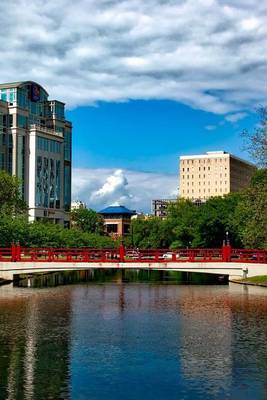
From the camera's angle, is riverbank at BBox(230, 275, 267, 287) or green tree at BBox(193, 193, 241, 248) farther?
green tree at BBox(193, 193, 241, 248)

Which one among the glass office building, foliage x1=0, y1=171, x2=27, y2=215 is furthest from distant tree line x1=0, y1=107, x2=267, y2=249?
the glass office building

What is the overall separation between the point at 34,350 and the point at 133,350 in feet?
12.8

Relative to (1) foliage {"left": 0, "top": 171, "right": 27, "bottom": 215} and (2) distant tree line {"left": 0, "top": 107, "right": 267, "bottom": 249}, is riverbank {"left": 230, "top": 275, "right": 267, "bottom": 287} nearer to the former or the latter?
(2) distant tree line {"left": 0, "top": 107, "right": 267, "bottom": 249}

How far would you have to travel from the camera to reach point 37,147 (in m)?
164

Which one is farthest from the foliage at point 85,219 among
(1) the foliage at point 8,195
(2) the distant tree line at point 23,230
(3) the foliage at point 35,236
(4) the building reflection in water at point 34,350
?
(4) the building reflection in water at point 34,350

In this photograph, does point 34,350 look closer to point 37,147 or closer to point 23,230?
point 23,230

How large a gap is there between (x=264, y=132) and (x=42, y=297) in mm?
27002

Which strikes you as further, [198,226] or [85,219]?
[85,219]

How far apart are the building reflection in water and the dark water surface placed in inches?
1.3

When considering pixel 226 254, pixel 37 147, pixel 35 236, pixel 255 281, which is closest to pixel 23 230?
pixel 35 236

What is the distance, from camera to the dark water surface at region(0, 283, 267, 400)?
19.8 metres

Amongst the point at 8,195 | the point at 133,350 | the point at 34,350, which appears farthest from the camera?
the point at 8,195

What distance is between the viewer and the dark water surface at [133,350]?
64.8 feet

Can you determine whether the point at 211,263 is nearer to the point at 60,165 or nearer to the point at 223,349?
the point at 223,349
